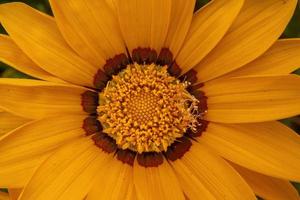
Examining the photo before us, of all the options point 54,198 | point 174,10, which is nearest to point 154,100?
point 174,10

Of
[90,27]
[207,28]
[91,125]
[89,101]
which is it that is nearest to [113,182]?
[91,125]

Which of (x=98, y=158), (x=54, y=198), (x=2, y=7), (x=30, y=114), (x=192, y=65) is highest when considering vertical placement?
(x=2, y=7)

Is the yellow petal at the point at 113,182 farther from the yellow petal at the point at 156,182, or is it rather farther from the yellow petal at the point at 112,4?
the yellow petal at the point at 112,4

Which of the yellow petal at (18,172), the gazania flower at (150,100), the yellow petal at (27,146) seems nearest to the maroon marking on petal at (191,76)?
the gazania flower at (150,100)

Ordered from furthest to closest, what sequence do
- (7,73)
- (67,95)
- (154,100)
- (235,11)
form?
1. (7,73)
2. (154,100)
3. (67,95)
4. (235,11)

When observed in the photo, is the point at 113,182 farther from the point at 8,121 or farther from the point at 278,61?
the point at 278,61

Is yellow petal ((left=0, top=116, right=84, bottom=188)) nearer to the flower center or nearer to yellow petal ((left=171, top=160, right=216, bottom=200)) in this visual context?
the flower center

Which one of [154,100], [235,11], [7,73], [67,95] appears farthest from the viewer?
[7,73]

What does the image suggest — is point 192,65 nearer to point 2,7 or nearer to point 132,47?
point 132,47
